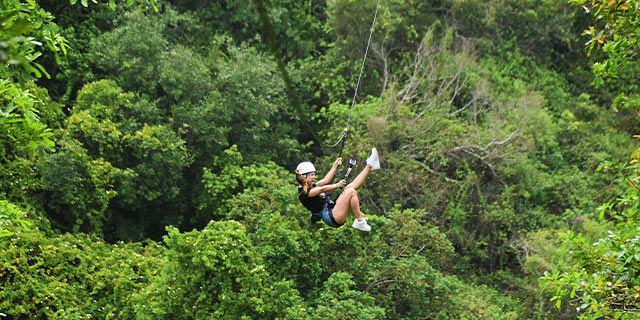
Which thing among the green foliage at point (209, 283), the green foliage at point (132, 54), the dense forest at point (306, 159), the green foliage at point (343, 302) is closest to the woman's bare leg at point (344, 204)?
the dense forest at point (306, 159)

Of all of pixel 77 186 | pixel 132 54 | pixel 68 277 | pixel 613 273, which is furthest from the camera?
pixel 132 54

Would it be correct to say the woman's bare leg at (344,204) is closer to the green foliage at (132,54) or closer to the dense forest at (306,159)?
the dense forest at (306,159)

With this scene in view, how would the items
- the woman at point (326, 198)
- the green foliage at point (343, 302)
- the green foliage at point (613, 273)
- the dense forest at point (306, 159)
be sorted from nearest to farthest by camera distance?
→ the green foliage at point (613, 273) < the woman at point (326, 198) < the green foliage at point (343, 302) < the dense forest at point (306, 159)

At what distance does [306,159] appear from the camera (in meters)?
16.2

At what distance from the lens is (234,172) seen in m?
14.3

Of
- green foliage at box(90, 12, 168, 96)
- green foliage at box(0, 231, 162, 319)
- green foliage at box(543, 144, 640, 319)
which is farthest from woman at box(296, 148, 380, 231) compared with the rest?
green foliage at box(90, 12, 168, 96)

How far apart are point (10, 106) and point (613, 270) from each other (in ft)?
12.9

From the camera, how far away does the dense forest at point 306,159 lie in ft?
37.4

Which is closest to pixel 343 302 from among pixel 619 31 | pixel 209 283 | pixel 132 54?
pixel 209 283

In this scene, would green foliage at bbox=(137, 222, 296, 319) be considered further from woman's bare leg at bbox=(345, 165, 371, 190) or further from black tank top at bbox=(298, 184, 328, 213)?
woman's bare leg at bbox=(345, 165, 371, 190)

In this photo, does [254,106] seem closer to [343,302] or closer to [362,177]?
[343,302]

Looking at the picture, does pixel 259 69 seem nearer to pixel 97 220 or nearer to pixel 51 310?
pixel 97 220

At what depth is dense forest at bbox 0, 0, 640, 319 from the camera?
11391 mm

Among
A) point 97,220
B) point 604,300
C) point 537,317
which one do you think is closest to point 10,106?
point 604,300
